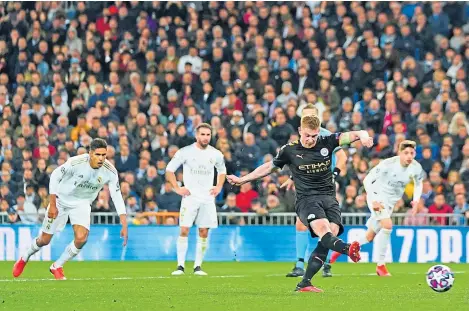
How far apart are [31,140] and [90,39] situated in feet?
10.2

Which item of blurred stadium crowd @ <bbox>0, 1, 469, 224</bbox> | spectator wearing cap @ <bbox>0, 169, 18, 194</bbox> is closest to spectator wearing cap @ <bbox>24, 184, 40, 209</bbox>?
blurred stadium crowd @ <bbox>0, 1, 469, 224</bbox>

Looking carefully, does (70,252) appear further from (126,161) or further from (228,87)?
(228,87)

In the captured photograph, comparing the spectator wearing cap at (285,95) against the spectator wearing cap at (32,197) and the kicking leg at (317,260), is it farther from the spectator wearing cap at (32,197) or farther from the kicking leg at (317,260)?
the kicking leg at (317,260)

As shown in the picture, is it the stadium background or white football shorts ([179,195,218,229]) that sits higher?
the stadium background

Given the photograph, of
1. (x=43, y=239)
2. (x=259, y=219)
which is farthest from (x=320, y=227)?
(x=259, y=219)

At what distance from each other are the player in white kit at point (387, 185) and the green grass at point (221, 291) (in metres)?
0.68

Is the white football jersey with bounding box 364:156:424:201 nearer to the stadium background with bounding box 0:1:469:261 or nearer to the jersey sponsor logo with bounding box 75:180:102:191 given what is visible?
the stadium background with bounding box 0:1:469:261

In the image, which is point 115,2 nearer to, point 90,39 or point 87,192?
point 90,39

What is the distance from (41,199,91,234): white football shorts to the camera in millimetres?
16828

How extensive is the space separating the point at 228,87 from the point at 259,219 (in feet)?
11.5

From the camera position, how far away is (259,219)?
23.3m

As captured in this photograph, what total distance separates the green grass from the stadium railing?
3417mm

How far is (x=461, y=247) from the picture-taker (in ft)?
73.7

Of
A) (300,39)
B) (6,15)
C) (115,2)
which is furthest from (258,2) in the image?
(6,15)
